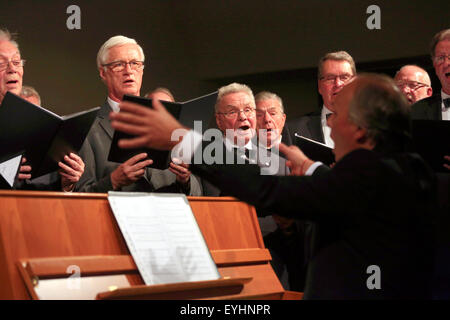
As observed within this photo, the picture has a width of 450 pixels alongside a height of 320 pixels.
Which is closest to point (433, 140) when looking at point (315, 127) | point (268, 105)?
point (315, 127)

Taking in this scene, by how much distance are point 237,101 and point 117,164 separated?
4.15 feet

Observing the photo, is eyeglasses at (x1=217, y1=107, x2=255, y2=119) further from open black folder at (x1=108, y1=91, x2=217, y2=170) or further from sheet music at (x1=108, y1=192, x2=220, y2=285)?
sheet music at (x1=108, y1=192, x2=220, y2=285)

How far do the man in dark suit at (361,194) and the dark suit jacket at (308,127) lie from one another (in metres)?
2.08

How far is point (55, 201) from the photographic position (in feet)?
6.32

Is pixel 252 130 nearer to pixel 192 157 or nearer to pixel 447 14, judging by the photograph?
pixel 192 157

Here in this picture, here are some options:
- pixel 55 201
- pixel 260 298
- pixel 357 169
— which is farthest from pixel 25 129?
pixel 357 169

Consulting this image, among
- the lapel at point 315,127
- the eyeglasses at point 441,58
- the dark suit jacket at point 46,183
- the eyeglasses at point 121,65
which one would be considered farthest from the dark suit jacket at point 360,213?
the lapel at point 315,127

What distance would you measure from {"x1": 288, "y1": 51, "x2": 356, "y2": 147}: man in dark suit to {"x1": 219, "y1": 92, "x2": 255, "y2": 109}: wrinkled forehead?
33 centimetres

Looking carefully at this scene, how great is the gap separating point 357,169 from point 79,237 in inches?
37.0

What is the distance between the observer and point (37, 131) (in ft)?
7.98

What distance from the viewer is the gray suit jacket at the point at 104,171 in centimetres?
301

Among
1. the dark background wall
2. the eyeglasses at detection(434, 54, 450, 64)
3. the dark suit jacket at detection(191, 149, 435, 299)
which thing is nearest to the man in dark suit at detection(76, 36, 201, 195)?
the dark suit jacket at detection(191, 149, 435, 299)

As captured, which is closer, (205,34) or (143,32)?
(143,32)

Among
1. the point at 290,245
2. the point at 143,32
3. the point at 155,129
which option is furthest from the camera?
the point at 143,32
